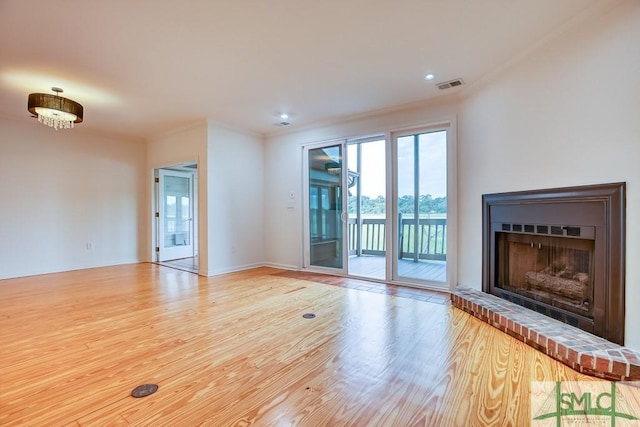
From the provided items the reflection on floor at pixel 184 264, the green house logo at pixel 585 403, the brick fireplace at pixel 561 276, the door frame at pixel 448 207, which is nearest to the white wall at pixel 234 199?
the reflection on floor at pixel 184 264

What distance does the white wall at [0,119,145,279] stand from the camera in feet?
15.8

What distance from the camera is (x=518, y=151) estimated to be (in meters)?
2.87

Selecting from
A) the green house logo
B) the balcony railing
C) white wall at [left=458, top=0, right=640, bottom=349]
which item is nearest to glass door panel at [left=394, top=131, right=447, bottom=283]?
the balcony railing

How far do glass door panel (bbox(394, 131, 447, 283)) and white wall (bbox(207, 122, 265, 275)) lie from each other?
2.74m

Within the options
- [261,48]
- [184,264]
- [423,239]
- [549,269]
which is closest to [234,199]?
[184,264]

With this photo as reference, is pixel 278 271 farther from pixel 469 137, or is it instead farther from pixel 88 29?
pixel 88 29

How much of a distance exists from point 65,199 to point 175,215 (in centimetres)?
193

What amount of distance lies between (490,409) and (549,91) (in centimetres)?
257

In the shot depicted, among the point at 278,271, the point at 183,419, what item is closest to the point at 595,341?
the point at 183,419

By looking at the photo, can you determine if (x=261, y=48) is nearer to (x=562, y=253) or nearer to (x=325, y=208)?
(x=325, y=208)

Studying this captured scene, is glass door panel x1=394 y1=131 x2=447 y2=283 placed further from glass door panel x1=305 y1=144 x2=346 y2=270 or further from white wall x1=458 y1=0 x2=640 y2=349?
glass door panel x1=305 y1=144 x2=346 y2=270

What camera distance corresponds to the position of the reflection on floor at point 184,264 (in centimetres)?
542

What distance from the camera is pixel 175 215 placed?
669 cm

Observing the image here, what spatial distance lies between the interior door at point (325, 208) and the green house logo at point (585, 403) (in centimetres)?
334
